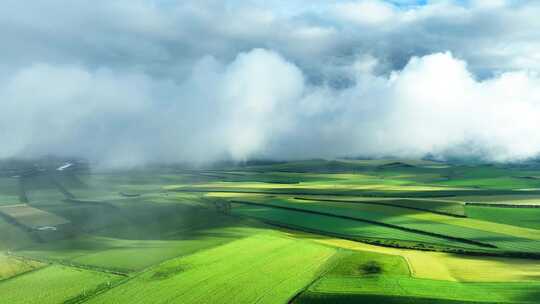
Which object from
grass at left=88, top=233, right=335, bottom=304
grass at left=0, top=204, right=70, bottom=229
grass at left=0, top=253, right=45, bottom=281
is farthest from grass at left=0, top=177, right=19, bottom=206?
grass at left=88, top=233, right=335, bottom=304

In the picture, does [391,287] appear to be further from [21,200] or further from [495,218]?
[21,200]

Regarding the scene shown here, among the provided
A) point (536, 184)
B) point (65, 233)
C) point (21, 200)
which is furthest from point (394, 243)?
point (536, 184)

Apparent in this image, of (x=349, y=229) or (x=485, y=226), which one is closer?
(x=485, y=226)

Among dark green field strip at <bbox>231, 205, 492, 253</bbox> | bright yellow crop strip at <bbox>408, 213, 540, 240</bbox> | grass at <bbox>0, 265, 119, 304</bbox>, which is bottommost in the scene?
grass at <bbox>0, 265, 119, 304</bbox>

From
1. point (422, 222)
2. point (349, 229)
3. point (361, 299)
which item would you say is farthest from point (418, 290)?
point (422, 222)

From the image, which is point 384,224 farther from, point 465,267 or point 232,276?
point 232,276

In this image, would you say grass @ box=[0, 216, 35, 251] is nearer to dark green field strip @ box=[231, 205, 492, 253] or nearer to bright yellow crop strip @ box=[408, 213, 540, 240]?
dark green field strip @ box=[231, 205, 492, 253]
